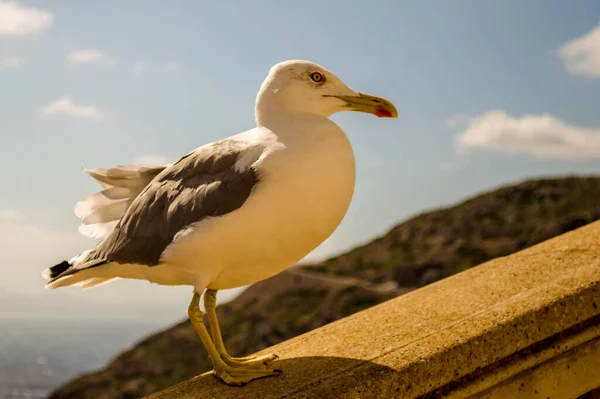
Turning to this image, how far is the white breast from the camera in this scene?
10.0 feet

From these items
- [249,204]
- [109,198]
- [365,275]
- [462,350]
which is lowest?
[365,275]

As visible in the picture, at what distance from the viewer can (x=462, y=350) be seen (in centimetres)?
→ 304

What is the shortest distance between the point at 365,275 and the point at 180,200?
36865mm

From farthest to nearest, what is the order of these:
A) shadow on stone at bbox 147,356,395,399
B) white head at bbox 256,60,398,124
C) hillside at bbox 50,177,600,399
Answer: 1. hillside at bbox 50,177,600,399
2. white head at bbox 256,60,398,124
3. shadow on stone at bbox 147,356,395,399

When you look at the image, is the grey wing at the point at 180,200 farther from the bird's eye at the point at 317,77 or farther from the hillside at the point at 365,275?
the hillside at the point at 365,275

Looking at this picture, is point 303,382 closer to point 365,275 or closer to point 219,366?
point 219,366

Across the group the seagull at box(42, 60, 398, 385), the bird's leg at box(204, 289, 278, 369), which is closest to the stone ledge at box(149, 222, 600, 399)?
the bird's leg at box(204, 289, 278, 369)

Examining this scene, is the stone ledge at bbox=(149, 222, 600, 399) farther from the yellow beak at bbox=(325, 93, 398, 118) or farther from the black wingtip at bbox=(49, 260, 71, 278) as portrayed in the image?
the yellow beak at bbox=(325, 93, 398, 118)

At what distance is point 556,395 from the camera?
10.6ft

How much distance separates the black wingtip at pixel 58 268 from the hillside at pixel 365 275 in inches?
971

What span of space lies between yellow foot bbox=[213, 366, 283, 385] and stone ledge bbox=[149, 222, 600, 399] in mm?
43

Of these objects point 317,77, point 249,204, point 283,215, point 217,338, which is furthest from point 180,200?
point 317,77

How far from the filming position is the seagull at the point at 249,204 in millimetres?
3076

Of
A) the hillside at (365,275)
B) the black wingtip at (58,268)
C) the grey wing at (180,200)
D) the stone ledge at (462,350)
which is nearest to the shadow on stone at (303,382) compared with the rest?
the stone ledge at (462,350)
